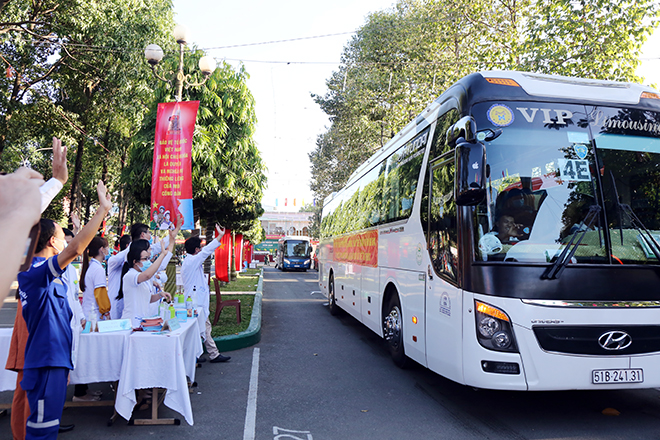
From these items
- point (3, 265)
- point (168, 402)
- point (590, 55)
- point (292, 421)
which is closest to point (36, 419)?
point (168, 402)

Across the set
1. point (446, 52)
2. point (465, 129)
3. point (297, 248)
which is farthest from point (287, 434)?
point (297, 248)

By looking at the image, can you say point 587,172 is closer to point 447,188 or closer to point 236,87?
point 447,188

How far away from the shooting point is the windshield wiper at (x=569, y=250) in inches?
176

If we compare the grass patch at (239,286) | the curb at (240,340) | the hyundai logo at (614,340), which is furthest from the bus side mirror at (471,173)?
the grass patch at (239,286)

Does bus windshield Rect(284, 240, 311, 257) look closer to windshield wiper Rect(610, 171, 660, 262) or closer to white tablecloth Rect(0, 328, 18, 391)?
white tablecloth Rect(0, 328, 18, 391)

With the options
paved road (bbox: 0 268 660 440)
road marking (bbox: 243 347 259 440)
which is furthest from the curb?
road marking (bbox: 243 347 259 440)

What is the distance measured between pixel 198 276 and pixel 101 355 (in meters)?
2.67

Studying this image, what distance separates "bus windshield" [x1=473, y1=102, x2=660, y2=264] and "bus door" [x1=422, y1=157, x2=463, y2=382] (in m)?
0.49

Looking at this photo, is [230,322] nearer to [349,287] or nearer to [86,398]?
[349,287]

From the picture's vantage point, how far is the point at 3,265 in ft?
3.71

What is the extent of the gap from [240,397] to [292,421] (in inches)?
42.0

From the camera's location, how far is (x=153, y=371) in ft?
15.5

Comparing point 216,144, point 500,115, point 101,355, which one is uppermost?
point 216,144

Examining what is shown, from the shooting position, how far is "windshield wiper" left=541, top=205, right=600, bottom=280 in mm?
4465
